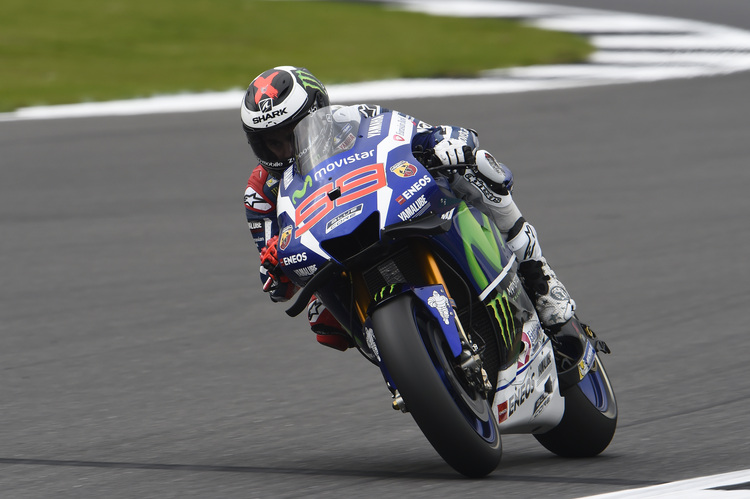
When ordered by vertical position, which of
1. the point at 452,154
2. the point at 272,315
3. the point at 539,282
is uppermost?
the point at 452,154

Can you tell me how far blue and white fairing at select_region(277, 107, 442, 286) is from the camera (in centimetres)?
396

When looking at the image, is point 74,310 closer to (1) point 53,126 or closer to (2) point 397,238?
(2) point 397,238

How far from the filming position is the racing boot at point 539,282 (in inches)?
185

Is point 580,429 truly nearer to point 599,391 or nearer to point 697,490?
point 599,391

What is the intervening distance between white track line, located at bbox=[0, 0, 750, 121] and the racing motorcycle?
10.5 meters

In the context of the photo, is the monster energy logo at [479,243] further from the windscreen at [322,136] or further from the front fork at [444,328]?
the windscreen at [322,136]

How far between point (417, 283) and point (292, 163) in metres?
0.66

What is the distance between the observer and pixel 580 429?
4590mm

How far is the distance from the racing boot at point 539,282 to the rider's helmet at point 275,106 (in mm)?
904

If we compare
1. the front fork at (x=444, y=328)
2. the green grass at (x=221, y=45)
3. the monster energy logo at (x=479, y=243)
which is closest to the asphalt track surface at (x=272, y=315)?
the front fork at (x=444, y=328)

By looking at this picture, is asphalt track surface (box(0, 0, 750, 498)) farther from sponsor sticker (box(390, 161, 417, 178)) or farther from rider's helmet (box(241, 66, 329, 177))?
rider's helmet (box(241, 66, 329, 177))

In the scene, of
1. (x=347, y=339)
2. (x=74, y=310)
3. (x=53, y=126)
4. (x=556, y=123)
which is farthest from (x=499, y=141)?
(x=347, y=339)

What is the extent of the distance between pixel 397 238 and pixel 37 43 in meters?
17.7

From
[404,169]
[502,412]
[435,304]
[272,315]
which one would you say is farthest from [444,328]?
[272,315]
